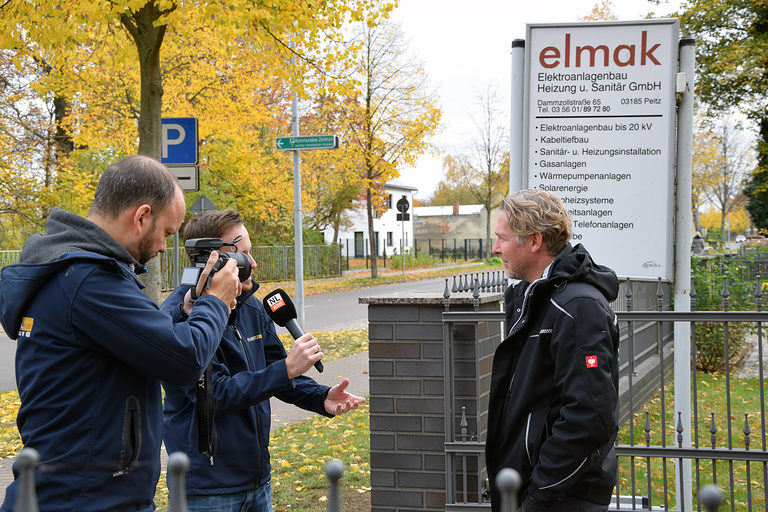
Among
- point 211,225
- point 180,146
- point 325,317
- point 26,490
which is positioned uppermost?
point 180,146

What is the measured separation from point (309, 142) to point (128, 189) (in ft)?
32.3

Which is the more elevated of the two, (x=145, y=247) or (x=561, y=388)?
(x=145, y=247)

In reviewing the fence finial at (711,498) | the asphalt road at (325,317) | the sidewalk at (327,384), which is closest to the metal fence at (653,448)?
the fence finial at (711,498)

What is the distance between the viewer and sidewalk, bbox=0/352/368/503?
625 cm

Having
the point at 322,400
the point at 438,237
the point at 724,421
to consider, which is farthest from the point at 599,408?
the point at 438,237

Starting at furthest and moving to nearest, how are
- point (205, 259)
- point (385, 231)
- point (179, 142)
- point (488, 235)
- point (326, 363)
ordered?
point (385, 231) < point (488, 235) < point (326, 363) < point (179, 142) < point (205, 259)

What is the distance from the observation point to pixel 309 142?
11.8 meters

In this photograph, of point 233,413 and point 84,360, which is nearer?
point 84,360

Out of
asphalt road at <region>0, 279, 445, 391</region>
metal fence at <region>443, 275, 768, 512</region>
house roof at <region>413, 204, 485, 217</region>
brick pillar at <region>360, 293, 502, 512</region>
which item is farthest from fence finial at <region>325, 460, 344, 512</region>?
house roof at <region>413, 204, 485, 217</region>

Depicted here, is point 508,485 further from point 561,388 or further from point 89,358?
point 561,388

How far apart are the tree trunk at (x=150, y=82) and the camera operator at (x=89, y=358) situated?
250 inches

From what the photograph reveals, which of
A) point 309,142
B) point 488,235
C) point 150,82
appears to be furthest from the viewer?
point 488,235

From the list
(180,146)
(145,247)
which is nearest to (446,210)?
(180,146)

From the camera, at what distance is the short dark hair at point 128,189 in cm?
210
